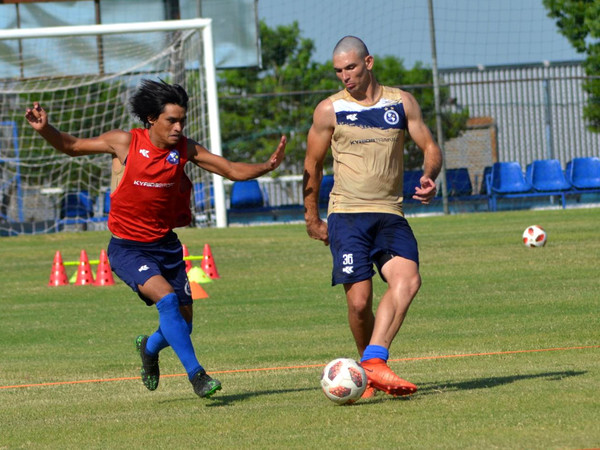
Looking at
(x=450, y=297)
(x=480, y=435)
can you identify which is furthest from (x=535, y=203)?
(x=480, y=435)

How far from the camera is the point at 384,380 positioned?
22.0 ft

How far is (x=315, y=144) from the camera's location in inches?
291

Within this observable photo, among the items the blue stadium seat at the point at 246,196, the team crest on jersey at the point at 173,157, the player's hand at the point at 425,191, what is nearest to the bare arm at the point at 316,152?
the player's hand at the point at 425,191

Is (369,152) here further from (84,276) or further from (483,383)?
(84,276)

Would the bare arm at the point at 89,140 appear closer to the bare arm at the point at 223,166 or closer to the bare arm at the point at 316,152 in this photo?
the bare arm at the point at 223,166

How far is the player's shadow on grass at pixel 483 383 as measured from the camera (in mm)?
7184

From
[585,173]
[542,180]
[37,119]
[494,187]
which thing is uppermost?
[37,119]

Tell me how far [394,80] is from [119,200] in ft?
151

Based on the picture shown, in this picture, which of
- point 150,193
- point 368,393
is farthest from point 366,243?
point 150,193

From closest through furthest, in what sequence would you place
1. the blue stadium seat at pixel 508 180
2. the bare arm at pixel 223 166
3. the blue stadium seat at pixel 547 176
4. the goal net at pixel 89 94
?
the bare arm at pixel 223 166 → the goal net at pixel 89 94 → the blue stadium seat at pixel 508 180 → the blue stadium seat at pixel 547 176

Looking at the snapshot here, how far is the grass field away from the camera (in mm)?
5988

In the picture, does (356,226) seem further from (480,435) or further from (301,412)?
(480,435)

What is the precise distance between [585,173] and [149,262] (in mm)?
23600

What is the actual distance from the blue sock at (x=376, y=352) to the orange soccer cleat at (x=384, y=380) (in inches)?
1.3
